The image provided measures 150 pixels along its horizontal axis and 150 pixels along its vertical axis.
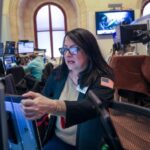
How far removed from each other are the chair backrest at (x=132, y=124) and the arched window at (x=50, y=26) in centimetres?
882

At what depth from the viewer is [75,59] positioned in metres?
1.56

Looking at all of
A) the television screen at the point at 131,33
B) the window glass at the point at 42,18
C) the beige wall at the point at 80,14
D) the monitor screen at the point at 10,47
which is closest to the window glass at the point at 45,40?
the window glass at the point at 42,18

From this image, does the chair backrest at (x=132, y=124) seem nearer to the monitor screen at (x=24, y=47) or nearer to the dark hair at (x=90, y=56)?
the dark hair at (x=90, y=56)

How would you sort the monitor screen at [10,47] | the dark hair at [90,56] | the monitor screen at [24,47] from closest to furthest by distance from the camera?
the dark hair at [90,56] → the monitor screen at [10,47] → the monitor screen at [24,47]

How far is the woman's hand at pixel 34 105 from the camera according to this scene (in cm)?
74

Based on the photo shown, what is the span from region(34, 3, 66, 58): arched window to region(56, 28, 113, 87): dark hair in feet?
26.0

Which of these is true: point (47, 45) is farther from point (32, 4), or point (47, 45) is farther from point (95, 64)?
point (95, 64)

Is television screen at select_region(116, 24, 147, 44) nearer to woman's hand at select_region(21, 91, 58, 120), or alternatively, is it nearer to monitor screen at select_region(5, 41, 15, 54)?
woman's hand at select_region(21, 91, 58, 120)

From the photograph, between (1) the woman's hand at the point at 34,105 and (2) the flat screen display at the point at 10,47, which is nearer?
(1) the woman's hand at the point at 34,105

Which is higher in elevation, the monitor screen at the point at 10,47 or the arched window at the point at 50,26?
the arched window at the point at 50,26

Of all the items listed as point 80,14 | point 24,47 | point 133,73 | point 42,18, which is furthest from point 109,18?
point 133,73

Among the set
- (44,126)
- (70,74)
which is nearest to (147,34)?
(70,74)

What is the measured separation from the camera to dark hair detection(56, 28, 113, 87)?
5.08 feet

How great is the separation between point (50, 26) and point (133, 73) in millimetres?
8064
